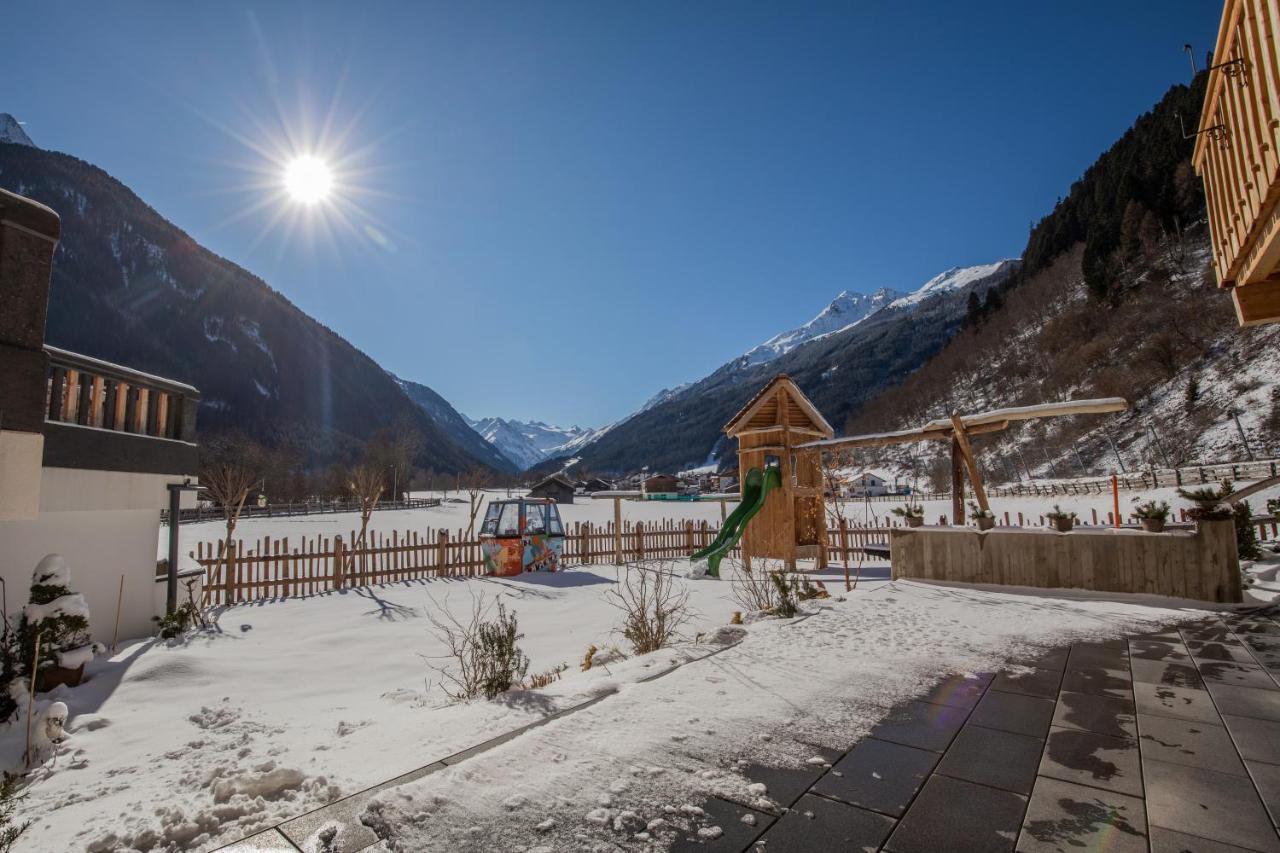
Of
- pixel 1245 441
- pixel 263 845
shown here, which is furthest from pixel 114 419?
pixel 1245 441

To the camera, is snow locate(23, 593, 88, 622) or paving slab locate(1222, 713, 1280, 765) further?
snow locate(23, 593, 88, 622)

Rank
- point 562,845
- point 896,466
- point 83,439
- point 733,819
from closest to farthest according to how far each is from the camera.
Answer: point 562,845, point 733,819, point 83,439, point 896,466

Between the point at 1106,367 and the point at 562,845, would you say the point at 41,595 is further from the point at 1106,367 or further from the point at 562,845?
the point at 1106,367

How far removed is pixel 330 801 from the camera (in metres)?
2.63

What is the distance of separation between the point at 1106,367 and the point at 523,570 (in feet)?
204

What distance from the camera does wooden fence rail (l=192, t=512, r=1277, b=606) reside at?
11.9m

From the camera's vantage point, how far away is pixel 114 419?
691 centimetres

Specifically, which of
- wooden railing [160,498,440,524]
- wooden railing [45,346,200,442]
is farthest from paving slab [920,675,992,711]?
wooden railing [160,498,440,524]

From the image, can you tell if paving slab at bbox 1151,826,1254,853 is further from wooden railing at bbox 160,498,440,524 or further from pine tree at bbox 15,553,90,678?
wooden railing at bbox 160,498,440,524

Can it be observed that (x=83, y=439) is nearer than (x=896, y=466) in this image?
Yes

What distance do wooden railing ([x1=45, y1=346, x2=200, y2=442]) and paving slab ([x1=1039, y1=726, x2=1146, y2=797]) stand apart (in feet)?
27.5

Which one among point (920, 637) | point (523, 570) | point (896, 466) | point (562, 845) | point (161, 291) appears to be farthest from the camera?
point (161, 291)

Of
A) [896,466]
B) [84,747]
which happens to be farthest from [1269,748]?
[896,466]

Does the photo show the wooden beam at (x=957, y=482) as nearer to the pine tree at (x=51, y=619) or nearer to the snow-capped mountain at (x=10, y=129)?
the pine tree at (x=51, y=619)
